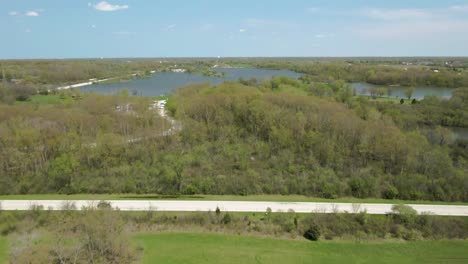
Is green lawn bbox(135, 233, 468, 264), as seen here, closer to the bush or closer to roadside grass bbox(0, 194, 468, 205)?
the bush

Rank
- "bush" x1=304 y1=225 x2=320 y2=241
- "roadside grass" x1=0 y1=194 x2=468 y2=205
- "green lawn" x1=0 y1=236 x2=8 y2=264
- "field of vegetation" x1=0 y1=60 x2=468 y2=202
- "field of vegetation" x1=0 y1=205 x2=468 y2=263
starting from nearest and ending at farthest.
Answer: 1. "field of vegetation" x1=0 y1=205 x2=468 y2=263
2. "green lawn" x1=0 y1=236 x2=8 y2=264
3. "bush" x1=304 y1=225 x2=320 y2=241
4. "roadside grass" x1=0 y1=194 x2=468 y2=205
5. "field of vegetation" x1=0 y1=60 x2=468 y2=202

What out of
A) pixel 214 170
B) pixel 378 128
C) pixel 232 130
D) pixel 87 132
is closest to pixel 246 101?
pixel 232 130

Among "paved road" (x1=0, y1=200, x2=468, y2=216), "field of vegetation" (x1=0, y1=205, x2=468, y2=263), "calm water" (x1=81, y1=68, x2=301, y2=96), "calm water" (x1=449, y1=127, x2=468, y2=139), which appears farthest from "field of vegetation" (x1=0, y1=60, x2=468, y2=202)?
"calm water" (x1=81, y1=68, x2=301, y2=96)

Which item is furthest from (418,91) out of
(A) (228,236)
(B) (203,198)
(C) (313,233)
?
(A) (228,236)

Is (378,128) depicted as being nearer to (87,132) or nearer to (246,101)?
(246,101)

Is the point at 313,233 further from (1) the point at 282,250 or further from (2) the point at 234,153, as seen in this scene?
(2) the point at 234,153

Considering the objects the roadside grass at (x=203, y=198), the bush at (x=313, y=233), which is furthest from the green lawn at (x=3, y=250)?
the bush at (x=313, y=233)

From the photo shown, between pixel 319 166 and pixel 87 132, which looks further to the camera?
pixel 87 132
